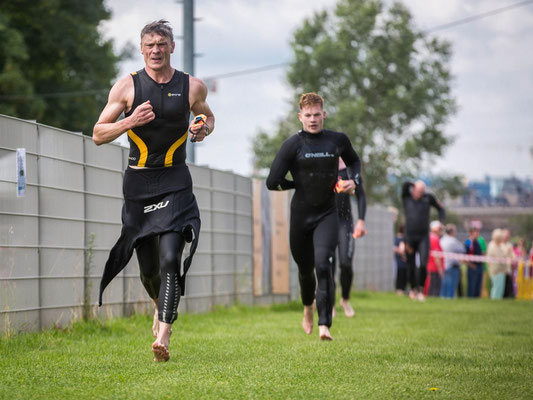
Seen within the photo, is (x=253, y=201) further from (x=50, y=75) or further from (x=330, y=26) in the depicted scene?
(x=330, y=26)

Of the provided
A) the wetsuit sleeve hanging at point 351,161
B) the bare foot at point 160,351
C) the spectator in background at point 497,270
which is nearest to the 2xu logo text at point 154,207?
the bare foot at point 160,351

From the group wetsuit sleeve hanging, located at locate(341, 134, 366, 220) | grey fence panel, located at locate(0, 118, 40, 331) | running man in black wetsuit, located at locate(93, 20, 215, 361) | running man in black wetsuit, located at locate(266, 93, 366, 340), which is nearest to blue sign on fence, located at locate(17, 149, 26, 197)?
grey fence panel, located at locate(0, 118, 40, 331)

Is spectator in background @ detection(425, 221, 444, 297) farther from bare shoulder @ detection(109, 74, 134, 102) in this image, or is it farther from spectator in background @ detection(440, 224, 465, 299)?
bare shoulder @ detection(109, 74, 134, 102)

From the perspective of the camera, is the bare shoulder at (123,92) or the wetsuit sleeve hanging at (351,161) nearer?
the bare shoulder at (123,92)

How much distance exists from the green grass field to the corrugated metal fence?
0.33m

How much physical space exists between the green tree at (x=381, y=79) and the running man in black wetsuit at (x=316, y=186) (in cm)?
4130

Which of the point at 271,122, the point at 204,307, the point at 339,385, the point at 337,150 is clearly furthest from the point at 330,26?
the point at 339,385

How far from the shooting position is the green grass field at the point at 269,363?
201 inches

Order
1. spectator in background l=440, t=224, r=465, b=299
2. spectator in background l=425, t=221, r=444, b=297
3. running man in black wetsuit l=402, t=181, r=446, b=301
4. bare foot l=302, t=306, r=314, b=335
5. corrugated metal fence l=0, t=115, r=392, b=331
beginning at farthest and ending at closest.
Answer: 1. spectator in background l=425, t=221, r=444, b=297
2. spectator in background l=440, t=224, r=465, b=299
3. running man in black wetsuit l=402, t=181, r=446, b=301
4. bare foot l=302, t=306, r=314, b=335
5. corrugated metal fence l=0, t=115, r=392, b=331

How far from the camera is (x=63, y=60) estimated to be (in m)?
32.8

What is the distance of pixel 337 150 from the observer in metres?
8.41

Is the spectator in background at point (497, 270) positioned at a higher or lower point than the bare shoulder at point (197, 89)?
lower

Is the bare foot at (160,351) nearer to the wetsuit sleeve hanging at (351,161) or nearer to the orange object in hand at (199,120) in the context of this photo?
the orange object in hand at (199,120)

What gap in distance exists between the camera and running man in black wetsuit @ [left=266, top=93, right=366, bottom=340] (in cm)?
827
